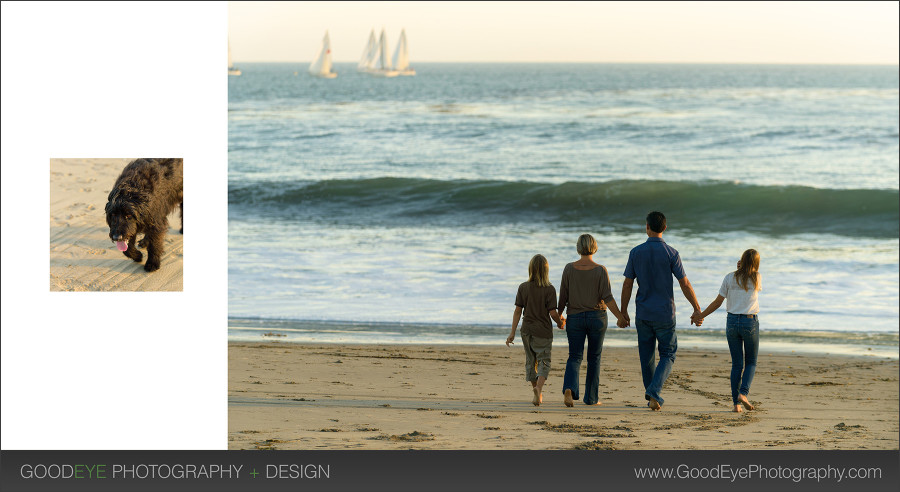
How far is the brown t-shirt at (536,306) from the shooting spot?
232 inches

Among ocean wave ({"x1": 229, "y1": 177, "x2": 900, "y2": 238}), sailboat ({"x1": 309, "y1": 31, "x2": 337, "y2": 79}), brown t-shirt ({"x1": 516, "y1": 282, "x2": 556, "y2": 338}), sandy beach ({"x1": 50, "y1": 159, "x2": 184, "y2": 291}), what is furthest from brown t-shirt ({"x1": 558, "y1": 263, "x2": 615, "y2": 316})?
sailboat ({"x1": 309, "y1": 31, "x2": 337, "y2": 79})

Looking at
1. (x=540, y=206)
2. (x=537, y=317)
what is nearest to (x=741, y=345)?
(x=537, y=317)

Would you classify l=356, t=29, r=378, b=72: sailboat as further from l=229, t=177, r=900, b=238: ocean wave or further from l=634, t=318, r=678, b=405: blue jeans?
l=634, t=318, r=678, b=405: blue jeans

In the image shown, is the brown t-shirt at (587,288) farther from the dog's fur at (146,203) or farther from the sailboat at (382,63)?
the sailboat at (382,63)

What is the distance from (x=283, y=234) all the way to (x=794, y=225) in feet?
35.4

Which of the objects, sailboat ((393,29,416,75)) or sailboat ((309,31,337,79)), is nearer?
sailboat ((393,29,416,75))

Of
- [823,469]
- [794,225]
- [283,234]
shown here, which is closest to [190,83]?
[823,469]

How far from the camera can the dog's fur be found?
4.76 meters

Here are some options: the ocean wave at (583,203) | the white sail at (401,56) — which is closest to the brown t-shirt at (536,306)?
the ocean wave at (583,203)

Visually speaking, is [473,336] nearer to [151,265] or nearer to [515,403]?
[515,403]

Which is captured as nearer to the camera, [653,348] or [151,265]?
[151,265]

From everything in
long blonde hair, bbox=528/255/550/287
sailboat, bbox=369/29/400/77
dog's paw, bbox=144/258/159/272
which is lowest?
long blonde hair, bbox=528/255/550/287

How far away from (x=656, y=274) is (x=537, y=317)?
0.84 m

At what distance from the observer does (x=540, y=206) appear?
2167 cm
